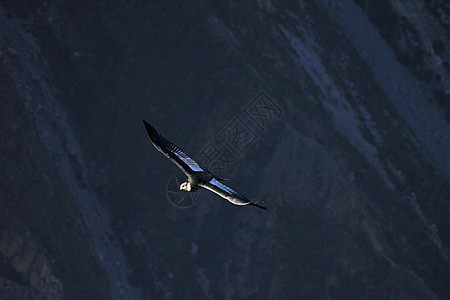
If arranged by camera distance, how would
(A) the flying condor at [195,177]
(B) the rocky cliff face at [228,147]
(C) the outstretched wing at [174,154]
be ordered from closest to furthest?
(A) the flying condor at [195,177] < (C) the outstretched wing at [174,154] < (B) the rocky cliff face at [228,147]

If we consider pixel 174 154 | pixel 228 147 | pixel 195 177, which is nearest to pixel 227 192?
pixel 195 177

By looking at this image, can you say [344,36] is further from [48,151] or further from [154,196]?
[48,151]

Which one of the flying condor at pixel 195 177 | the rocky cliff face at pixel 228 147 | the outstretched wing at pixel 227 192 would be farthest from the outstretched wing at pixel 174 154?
the rocky cliff face at pixel 228 147

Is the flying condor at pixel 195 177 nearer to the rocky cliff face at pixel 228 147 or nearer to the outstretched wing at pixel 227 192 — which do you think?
the outstretched wing at pixel 227 192

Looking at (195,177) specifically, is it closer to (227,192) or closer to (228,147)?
(227,192)

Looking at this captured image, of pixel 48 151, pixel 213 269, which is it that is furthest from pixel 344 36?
pixel 48 151

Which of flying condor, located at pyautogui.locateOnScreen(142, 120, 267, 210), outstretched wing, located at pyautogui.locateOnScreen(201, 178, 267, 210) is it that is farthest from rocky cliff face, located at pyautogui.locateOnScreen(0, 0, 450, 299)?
outstretched wing, located at pyautogui.locateOnScreen(201, 178, 267, 210)

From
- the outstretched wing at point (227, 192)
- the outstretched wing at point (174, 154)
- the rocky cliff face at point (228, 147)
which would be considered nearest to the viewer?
the outstretched wing at point (227, 192)

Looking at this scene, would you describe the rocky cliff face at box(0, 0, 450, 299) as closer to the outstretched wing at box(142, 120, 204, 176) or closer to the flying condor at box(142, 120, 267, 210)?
the outstretched wing at box(142, 120, 204, 176)
